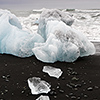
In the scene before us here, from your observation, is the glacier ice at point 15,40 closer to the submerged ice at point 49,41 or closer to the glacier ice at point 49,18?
the submerged ice at point 49,41

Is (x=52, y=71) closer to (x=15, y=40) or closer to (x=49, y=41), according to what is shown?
(x=49, y=41)

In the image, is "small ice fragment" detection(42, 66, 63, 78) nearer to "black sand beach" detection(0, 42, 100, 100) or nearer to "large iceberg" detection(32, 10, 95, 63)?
"black sand beach" detection(0, 42, 100, 100)

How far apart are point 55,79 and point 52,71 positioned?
0.83 feet

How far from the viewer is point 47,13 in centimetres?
473

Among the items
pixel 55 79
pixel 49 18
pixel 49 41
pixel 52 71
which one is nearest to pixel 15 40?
pixel 49 41

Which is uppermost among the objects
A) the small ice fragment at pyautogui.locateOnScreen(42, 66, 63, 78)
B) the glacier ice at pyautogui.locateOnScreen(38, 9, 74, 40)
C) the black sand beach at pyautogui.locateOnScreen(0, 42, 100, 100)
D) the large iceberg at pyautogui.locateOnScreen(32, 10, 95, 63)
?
the glacier ice at pyautogui.locateOnScreen(38, 9, 74, 40)

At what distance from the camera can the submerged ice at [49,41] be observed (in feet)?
12.4

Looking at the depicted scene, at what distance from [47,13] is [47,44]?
3.86 feet

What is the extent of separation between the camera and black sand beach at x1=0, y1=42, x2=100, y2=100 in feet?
8.69

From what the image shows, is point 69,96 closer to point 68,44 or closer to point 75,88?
point 75,88

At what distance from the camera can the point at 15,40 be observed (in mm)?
4211

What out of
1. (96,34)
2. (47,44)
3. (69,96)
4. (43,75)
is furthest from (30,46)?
(96,34)

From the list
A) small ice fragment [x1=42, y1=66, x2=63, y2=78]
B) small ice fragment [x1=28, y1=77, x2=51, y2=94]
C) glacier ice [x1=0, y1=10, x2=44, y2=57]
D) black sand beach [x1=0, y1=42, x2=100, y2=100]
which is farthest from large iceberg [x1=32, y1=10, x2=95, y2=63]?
small ice fragment [x1=28, y1=77, x2=51, y2=94]

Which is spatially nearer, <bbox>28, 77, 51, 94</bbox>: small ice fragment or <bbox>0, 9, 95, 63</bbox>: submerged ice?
<bbox>28, 77, 51, 94</bbox>: small ice fragment
